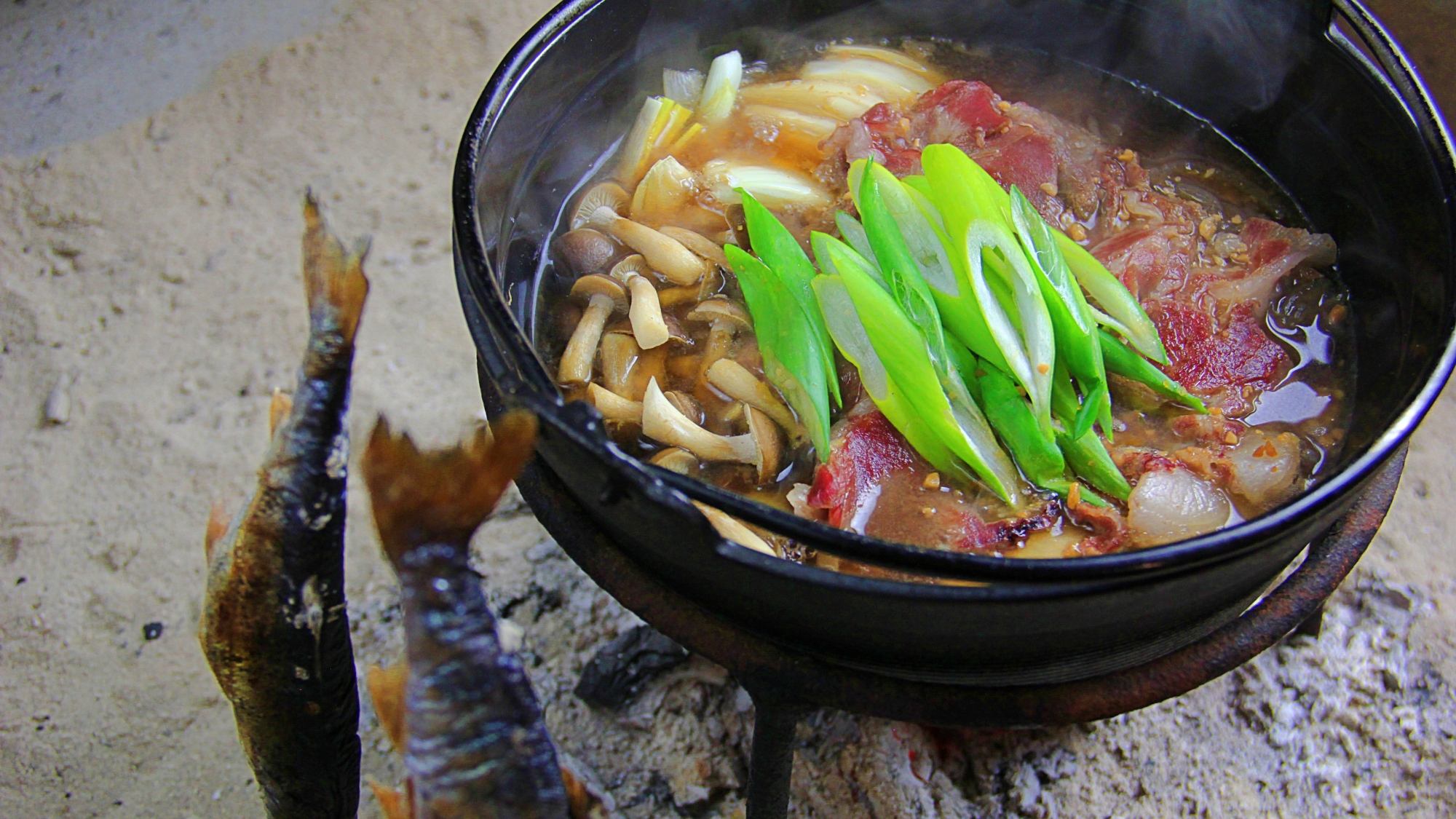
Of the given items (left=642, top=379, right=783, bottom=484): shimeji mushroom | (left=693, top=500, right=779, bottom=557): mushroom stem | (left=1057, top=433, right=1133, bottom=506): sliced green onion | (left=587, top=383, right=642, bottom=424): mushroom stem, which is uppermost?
(left=587, top=383, right=642, bottom=424): mushroom stem

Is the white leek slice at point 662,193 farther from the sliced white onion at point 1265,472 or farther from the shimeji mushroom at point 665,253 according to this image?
the sliced white onion at point 1265,472

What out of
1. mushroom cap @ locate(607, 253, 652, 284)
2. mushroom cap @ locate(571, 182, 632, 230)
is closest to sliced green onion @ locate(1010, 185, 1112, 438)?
mushroom cap @ locate(607, 253, 652, 284)

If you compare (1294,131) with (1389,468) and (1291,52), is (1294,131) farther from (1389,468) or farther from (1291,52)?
(1389,468)

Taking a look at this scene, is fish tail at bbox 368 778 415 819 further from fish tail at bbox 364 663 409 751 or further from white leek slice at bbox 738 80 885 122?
white leek slice at bbox 738 80 885 122

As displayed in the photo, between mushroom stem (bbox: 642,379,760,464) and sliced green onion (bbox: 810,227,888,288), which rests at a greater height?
sliced green onion (bbox: 810,227,888,288)

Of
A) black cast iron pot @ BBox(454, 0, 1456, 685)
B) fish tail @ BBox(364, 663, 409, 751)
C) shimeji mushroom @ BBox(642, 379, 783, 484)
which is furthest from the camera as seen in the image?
shimeji mushroom @ BBox(642, 379, 783, 484)

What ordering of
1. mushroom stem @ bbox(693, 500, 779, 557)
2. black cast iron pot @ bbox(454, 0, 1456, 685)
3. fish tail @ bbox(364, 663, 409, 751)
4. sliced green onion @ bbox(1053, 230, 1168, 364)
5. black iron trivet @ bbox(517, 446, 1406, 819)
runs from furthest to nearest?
sliced green onion @ bbox(1053, 230, 1168, 364)
mushroom stem @ bbox(693, 500, 779, 557)
black iron trivet @ bbox(517, 446, 1406, 819)
fish tail @ bbox(364, 663, 409, 751)
black cast iron pot @ bbox(454, 0, 1456, 685)

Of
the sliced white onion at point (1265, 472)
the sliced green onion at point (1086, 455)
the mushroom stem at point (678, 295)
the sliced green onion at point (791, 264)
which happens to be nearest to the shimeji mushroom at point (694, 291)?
the mushroom stem at point (678, 295)
